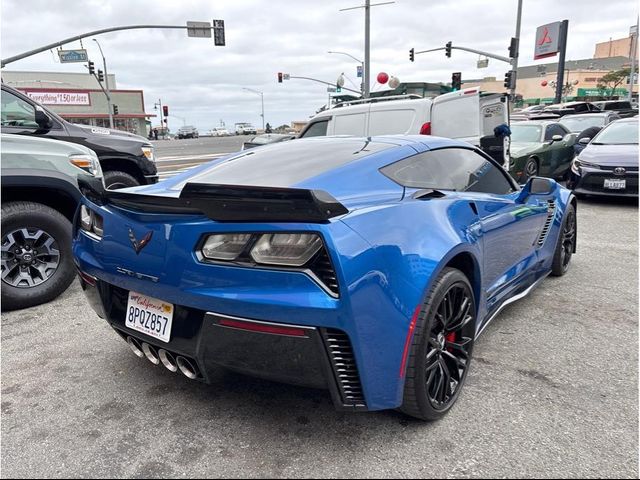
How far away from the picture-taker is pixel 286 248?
1914 millimetres

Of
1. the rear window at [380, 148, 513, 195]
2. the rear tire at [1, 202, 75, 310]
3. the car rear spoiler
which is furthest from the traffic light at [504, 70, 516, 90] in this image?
the car rear spoiler

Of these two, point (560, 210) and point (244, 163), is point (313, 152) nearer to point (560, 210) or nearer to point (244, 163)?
point (244, 163)

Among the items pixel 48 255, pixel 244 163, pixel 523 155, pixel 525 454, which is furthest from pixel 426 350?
pixel 523 155

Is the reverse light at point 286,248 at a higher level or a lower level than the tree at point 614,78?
lower

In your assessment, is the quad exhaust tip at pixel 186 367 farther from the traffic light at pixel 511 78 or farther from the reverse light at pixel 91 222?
the traffic light at pixel 511 78

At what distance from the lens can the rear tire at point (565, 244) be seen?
438cm

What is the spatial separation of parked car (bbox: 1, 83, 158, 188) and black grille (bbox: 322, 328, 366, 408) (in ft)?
14.4

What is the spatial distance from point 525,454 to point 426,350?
60 centimetres

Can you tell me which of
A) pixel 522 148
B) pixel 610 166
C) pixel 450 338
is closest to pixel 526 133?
pixel 522 148

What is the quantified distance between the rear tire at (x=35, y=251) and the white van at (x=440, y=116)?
490 cm

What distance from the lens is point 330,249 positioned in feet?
6.07

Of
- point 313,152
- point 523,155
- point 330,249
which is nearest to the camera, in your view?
point 330,249

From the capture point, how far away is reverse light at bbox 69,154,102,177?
4.25 meters

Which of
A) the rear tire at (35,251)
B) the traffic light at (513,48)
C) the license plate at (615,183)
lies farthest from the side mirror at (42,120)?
the traffic light at (513,48)
